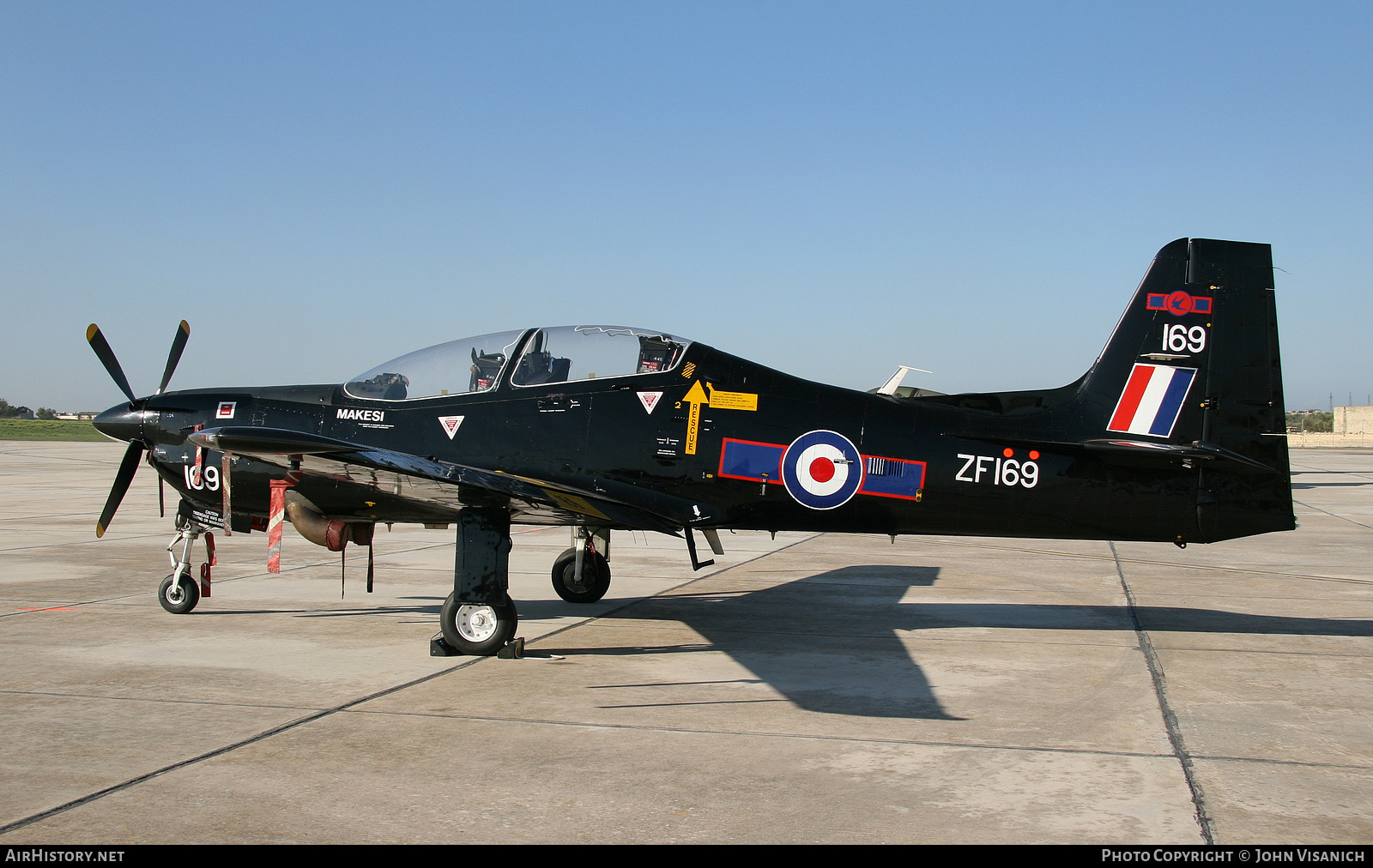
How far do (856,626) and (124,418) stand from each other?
7.45 m

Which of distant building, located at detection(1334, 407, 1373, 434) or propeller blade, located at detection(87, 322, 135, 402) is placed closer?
propeller blade, located at detection(87, 322, 135, 402)

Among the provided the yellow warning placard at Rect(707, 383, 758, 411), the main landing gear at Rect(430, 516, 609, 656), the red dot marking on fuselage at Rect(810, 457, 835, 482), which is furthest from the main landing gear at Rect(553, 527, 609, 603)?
the red dot marking on fuselage at Rect(810, 457, 835, 482)

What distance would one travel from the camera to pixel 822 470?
30.0 ft

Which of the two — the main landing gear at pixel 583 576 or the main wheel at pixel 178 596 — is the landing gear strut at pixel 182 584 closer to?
the main wheel at pixel 178 596

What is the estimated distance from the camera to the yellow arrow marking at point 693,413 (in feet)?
30.5

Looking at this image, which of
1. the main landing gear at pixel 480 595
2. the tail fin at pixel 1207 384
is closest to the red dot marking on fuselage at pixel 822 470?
the tail fin at pixel 1207 384

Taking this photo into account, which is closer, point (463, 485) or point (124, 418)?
point (463, 485)

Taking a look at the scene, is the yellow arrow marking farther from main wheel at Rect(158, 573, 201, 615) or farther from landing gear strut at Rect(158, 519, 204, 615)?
main wheel at Rect(158, 573, 201, 615)

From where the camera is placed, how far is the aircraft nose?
971 centimetres

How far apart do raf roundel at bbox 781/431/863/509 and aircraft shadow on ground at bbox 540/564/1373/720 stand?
4.41ft

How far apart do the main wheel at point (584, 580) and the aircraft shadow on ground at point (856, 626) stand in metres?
0.51

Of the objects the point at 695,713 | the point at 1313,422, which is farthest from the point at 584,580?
the point at 1313,422

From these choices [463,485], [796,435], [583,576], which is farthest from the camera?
[583,576]

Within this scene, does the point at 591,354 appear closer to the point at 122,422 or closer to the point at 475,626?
the point at 475,626
